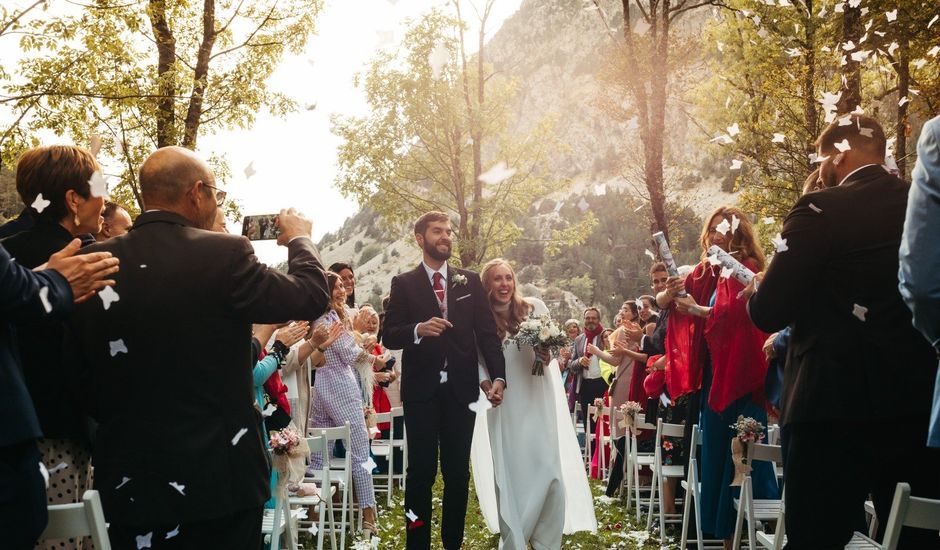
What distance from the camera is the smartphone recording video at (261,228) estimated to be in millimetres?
3549

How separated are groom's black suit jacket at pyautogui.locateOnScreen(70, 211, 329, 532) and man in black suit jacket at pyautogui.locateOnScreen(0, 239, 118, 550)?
13.9 inches

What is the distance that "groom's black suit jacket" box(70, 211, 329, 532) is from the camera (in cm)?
294

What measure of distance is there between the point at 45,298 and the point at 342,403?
5684mm

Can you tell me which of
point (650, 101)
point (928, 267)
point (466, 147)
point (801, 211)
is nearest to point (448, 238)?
point (801, 211)

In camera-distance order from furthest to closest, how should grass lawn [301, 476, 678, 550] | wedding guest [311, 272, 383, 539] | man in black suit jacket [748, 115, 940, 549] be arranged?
1. wedding guest [311, 272, 383, 539]
2. grass lawn [301, 476, 678, 550]
3. man in black suit jacket [748, 115, 940, 549]

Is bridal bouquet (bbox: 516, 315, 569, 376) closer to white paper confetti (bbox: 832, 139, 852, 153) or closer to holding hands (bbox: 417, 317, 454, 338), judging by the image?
holding hands (bbox: 417, 317, 454, 338)

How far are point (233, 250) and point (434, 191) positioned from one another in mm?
32476

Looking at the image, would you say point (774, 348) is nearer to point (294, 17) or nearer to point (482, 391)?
point (482, 391)

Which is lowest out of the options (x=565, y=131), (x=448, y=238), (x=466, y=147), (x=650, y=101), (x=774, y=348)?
(x=774, y=348)

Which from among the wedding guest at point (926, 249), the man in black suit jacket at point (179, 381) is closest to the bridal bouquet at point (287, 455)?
the man in black suit jacket at point (179, 381)

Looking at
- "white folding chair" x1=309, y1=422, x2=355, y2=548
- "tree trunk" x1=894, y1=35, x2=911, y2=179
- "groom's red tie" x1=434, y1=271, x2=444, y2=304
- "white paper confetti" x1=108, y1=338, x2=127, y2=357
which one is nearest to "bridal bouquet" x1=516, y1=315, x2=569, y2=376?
"groom's red tie" x1=434, y1=271, x2=444, y2=304

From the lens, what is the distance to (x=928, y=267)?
2338mm

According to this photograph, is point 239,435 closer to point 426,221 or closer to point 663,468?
point 426,221

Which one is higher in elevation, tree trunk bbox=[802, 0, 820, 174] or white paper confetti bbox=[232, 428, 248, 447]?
tree trunk bbox=[802, 0, 820, 174]
